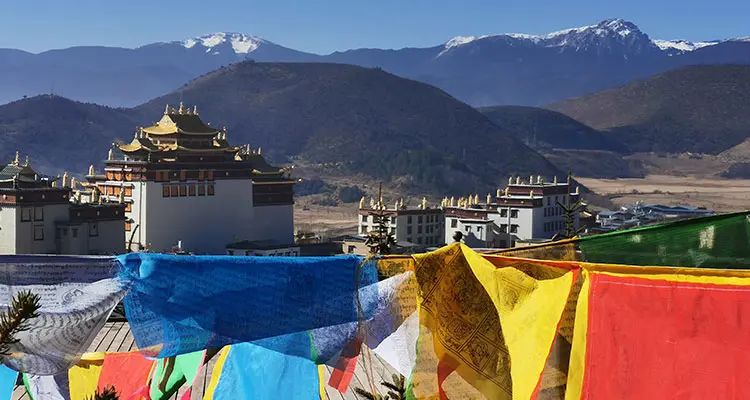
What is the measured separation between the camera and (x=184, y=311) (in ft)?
21.0

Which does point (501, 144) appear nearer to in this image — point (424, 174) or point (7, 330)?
point (424, 174)

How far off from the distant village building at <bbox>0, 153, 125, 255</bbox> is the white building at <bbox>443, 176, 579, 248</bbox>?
15725mm

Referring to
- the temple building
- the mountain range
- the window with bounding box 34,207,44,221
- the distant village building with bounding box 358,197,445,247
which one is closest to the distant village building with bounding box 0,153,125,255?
the window with bounding box 34,207,44,221

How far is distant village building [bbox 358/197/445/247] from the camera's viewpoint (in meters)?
53.2

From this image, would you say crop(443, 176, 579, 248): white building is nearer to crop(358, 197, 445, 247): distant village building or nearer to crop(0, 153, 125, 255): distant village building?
crop(358, 197, 445, 247): distant village building

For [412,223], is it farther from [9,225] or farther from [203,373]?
[203,373]

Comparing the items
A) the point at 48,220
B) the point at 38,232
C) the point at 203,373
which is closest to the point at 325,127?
the point at 48,220

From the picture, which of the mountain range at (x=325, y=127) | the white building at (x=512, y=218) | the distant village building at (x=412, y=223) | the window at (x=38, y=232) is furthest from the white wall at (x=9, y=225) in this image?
the mountain range at (x=325, y=127)

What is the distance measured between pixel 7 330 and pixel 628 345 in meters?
2.82

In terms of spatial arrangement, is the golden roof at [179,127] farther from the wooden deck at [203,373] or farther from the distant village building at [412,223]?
the wooden deck at [203,373]

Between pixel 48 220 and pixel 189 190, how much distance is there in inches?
413

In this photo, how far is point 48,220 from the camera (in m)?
42.6

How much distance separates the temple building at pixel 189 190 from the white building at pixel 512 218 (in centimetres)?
872

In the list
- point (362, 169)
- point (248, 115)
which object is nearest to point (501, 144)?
point (362, 169)
